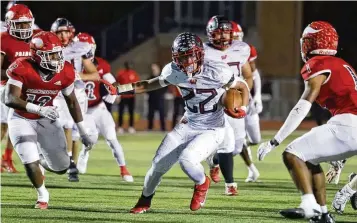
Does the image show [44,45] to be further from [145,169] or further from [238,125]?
[145,169]

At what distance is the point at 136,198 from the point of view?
8984 millimetres

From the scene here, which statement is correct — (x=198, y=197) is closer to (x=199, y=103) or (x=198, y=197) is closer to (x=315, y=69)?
(x=199, y=103)

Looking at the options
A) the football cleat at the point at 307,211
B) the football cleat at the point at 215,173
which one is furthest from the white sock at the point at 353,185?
the football cleat at the point at 215,173

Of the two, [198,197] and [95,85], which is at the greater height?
[198,197]

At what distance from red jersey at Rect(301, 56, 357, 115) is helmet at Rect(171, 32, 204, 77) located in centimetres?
107

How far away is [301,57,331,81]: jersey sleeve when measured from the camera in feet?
22.3

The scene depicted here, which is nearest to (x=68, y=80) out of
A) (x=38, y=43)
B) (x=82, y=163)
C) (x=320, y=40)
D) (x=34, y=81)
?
(x=34, y=81)

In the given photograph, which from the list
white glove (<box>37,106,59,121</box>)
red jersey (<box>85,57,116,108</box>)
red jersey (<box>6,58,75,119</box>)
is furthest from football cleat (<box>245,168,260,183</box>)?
white glove (<box>37,106,59,121</box>)

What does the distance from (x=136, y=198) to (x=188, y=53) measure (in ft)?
6.12

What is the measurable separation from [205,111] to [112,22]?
19303mm

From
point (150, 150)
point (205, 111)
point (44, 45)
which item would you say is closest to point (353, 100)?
point (205, 111)

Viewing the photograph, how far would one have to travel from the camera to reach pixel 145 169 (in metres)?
12.5

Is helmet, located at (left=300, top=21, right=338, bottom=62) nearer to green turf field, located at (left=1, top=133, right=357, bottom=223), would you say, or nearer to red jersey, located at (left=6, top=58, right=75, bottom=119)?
green turf field, located at (left=1, top=133, right=357, bottom=223)

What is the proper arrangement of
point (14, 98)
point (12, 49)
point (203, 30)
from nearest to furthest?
point (14, 98) < point (12, 49) < point (203, 30)
